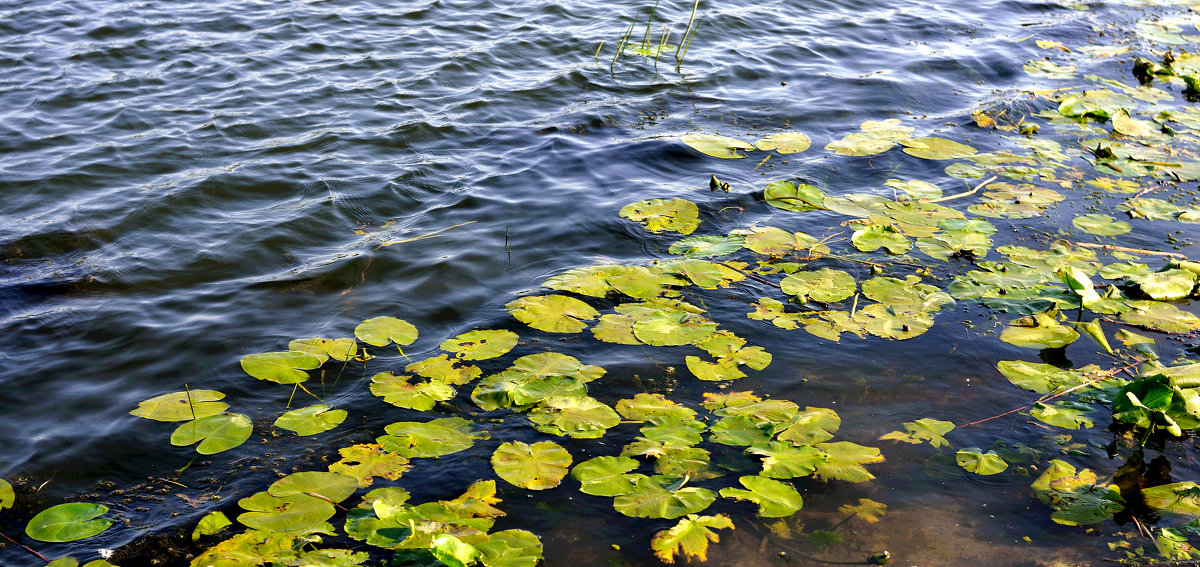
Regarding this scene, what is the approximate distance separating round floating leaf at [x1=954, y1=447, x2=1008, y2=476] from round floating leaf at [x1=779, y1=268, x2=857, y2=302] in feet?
3.52

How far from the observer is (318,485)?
2498 mm

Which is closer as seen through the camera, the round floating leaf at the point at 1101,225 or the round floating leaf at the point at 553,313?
the round floating leaf at the point at 553,313

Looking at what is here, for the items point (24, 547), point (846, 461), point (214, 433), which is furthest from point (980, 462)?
point (24, 547)

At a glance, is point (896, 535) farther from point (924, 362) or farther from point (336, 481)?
point (336, 481)

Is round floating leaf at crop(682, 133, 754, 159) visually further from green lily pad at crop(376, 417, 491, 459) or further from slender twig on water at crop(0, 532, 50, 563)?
slender twig on water at crop(0, 532, 50, 563)

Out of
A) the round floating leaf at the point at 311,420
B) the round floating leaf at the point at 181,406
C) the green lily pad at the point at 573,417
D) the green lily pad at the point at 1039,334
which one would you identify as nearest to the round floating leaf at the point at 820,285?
the green lily pad at the point at 1039,334

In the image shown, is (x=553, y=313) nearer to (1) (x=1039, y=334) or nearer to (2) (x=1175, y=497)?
(1) (x=1039, y=334)

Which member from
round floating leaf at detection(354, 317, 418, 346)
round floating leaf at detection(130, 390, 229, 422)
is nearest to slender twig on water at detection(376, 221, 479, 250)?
round floating leaf at detection(354, 317, 418, 346)

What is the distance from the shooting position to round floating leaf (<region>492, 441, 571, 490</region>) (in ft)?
8.30

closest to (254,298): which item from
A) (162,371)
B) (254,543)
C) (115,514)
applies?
(162,371)

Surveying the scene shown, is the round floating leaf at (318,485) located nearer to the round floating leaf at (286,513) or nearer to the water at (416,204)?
the round floating leaf at (286,513)

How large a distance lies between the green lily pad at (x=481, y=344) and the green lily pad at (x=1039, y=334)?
6.98ft

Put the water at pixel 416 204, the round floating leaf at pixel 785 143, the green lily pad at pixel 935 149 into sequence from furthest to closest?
the round floating leaf at pixel 785 143, the green lily pad at pixel 935 149, the water at pixel 416 204

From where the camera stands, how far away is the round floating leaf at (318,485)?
247 centimetres
